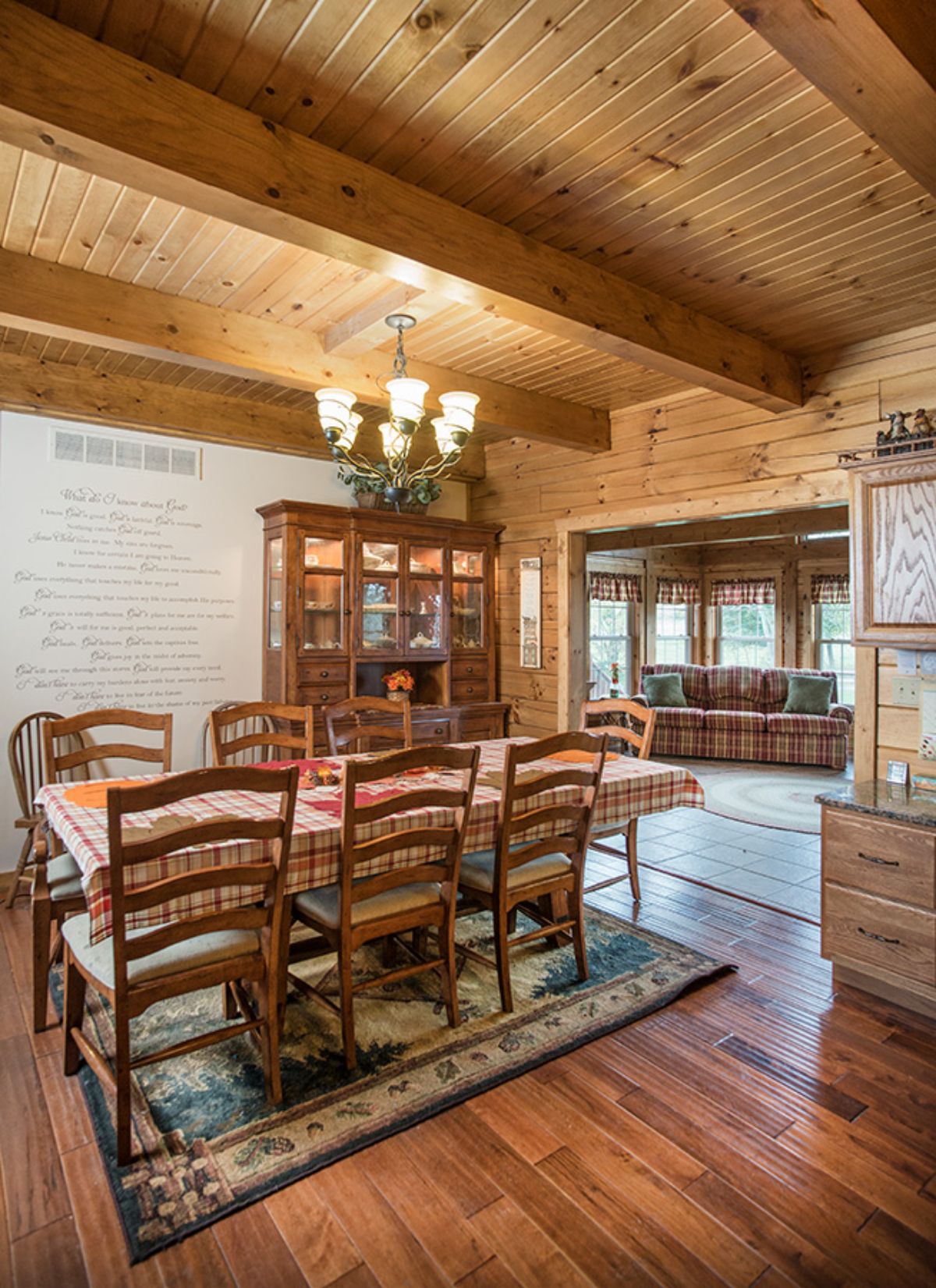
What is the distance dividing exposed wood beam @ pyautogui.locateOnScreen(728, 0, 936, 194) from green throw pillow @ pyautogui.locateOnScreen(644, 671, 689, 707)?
6.93 metres

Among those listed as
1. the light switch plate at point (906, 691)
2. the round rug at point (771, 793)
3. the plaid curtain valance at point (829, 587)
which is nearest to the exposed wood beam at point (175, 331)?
the light switch plate at point (906, 691)

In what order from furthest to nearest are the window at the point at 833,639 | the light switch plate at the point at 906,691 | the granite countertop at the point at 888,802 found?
the window at the point at 833,639 → the light switch plate at the point at 906,691 → the granite countertop at the point at 888,802

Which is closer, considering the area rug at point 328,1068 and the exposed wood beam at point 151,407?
the area rug at point 328,1068

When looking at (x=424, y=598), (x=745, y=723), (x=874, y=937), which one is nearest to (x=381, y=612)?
(x=424, y=598)

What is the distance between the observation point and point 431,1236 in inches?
63.4

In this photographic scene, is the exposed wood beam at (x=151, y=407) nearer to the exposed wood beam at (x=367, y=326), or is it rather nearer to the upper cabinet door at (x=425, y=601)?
the upper cabinet door at (x=425, y=601)

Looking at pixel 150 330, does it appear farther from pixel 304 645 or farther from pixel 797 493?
pixel 797 493

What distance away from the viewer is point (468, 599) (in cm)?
529

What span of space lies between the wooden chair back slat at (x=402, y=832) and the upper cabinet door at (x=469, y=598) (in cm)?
287

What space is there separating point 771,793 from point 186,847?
17.8 ft

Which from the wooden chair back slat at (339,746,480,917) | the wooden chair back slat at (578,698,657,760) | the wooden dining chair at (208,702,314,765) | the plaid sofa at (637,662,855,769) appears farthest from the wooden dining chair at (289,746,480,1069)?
the plaid sofa at (637,662,855,769)

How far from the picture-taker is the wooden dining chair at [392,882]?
7.04 ft

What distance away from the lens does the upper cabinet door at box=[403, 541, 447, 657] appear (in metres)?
4.91

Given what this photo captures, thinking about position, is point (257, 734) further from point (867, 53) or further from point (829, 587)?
point (829, 587)
